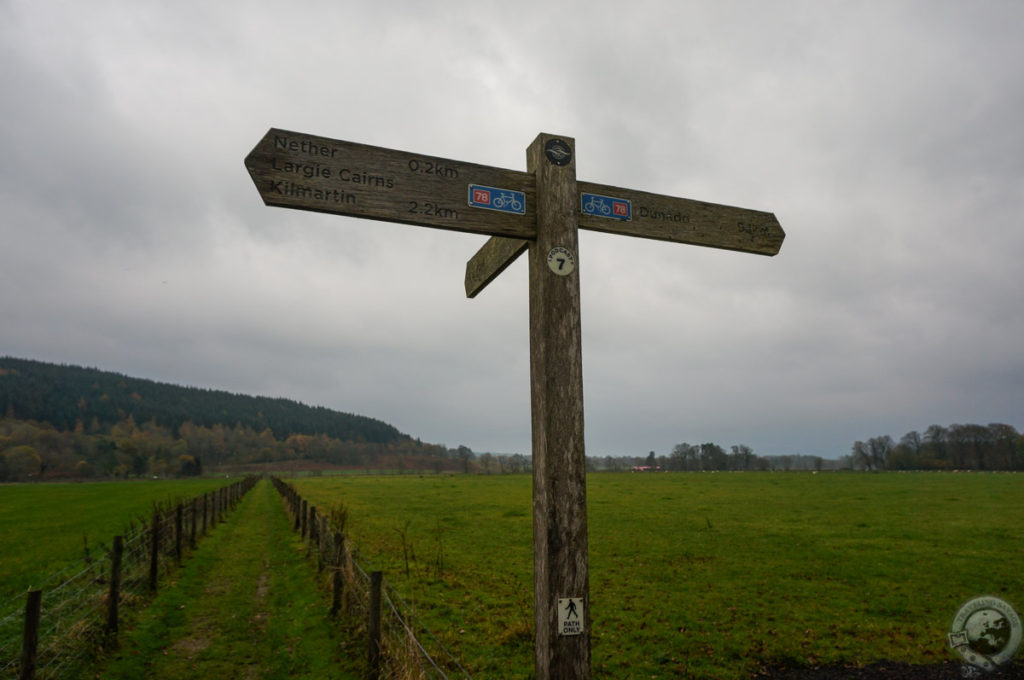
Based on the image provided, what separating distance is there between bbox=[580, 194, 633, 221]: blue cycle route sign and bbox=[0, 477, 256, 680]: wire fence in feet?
23.4

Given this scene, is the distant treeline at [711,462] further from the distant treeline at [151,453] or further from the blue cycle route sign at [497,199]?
the blue cycle route sign at [497,199]

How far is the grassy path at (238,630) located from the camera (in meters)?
8.20

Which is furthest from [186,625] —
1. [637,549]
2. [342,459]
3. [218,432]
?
[218,432]

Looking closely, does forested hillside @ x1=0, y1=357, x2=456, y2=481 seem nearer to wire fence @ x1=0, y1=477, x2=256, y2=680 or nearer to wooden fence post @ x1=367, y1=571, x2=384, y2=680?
wire fence @ x1=0, y1=477, x2=256, y2=680

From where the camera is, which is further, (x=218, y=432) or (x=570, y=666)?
(x=218, y=432)

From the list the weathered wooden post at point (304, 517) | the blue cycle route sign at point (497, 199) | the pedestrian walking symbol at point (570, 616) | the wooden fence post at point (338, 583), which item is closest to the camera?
the pedestrian walking symbol at point (570, 616)

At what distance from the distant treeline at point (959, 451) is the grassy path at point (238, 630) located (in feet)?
535

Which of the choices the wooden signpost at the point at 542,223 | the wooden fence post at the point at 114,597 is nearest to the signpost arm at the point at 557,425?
the wooden signpost at the point at 542,223

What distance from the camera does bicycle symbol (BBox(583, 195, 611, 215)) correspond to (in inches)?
140

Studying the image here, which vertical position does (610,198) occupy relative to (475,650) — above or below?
above

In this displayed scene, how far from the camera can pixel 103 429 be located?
586 feet

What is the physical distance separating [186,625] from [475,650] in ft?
18.1

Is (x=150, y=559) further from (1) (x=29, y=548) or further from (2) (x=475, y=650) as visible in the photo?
(1) (x=29, y=548)

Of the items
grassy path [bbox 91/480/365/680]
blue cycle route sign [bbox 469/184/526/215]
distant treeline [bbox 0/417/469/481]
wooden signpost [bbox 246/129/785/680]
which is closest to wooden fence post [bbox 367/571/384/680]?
grassy path [bbox 91/480/365/680]
